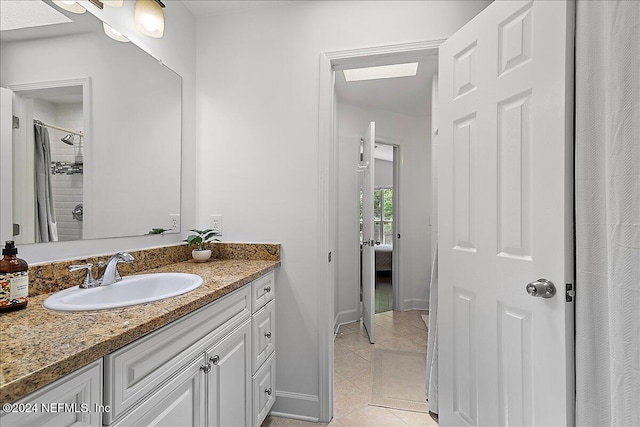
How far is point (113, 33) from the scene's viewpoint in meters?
1.52

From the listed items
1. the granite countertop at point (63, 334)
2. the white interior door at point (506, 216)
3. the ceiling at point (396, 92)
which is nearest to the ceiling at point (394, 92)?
the ceiling at point (396, 92)

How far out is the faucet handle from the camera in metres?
1.26

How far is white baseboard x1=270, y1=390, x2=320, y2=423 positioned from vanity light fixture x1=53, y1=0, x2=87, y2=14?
2.17 m

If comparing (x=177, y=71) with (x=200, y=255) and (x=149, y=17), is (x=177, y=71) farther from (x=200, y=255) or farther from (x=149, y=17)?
(x=200, y=255)

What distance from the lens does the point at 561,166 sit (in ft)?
3.57

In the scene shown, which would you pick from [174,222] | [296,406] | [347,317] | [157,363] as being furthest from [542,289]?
[347,317]

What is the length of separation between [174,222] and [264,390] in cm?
109

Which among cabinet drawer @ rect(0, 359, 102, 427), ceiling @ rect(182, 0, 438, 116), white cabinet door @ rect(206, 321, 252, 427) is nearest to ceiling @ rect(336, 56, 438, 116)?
ceiling @ rect(182, 0, 438, 116)

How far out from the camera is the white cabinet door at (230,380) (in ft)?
3.96

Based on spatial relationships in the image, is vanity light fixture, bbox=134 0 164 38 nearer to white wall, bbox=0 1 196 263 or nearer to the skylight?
white wall, bbox=0 1 196 263

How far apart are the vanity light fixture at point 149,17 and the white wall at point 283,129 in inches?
15.5
